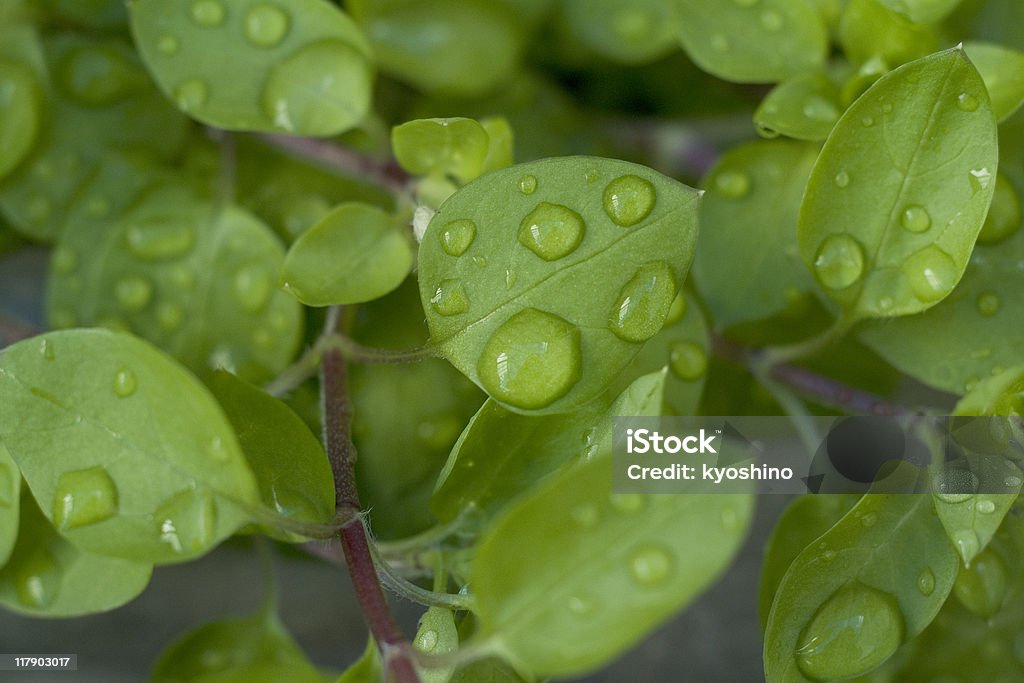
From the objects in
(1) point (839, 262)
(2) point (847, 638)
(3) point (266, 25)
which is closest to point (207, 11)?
(3) point (266, 25)

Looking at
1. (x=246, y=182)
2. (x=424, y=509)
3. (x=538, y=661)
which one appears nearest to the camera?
(x=538, y=661)

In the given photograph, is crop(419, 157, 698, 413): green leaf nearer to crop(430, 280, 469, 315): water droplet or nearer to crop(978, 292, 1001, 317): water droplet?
crop(430, 280, 469, 315): water droplet

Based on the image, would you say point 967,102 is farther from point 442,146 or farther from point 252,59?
point 252,59

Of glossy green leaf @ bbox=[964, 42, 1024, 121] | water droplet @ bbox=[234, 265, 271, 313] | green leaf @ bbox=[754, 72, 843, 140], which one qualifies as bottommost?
water droplet @ bbox=[234, 265, 271, 313]

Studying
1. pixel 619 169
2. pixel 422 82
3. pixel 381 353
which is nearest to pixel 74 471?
pixel 381 353

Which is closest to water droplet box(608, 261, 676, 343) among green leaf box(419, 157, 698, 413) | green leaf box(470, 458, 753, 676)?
green leaf box(419, 157, 698, 413)

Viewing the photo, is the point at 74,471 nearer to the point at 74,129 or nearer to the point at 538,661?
the point at 538,661
